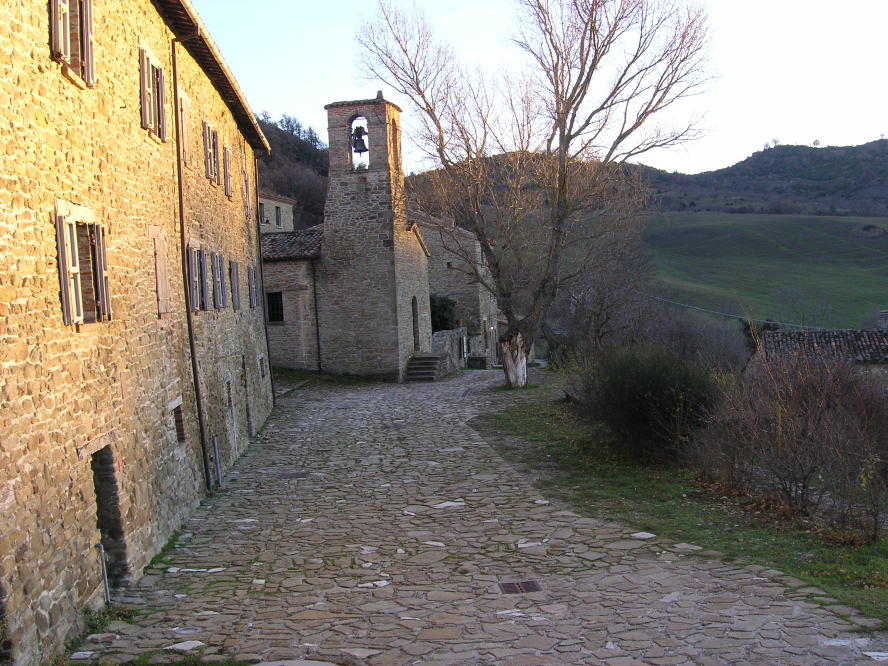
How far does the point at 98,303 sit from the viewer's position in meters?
6.16

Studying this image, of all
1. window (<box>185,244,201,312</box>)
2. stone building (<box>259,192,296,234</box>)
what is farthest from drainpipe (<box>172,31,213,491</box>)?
stone building (<box>259,192,296,234</box>)

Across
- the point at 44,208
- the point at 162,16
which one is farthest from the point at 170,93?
→ the point at 44,208

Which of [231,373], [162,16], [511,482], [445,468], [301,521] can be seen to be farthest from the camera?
[231,373]

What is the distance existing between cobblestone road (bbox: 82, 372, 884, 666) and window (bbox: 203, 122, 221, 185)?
5153 mm

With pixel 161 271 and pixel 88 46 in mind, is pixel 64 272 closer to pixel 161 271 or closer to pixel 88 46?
pixel 88 46

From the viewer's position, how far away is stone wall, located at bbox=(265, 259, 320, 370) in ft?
77.6

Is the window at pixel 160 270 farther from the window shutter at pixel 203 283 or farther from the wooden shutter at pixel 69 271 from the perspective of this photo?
the wooden shutter at pixel 69 271

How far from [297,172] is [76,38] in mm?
58156

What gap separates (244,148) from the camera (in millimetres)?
16047

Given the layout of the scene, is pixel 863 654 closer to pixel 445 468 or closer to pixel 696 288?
pixel 445 468

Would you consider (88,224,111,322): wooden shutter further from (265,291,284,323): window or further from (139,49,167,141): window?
(265,291,284,323): window

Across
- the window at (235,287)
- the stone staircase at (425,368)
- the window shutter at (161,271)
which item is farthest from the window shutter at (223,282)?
the stone staircase at (425,368)

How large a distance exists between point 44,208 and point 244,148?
1151 centimetres

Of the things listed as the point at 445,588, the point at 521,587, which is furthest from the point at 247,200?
the point at 521,587
